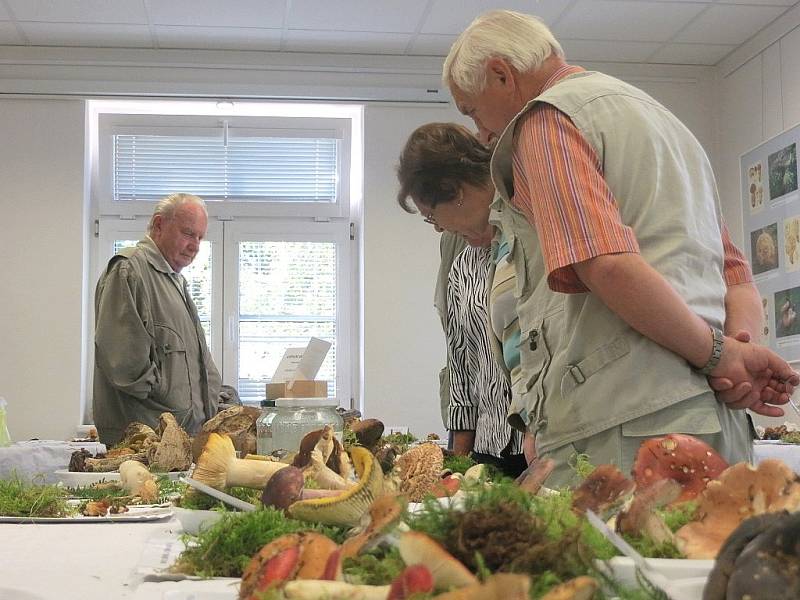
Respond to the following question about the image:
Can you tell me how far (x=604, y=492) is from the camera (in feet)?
2.27

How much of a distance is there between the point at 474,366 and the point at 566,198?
3.64 ft

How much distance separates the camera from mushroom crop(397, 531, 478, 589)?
0.46 meters

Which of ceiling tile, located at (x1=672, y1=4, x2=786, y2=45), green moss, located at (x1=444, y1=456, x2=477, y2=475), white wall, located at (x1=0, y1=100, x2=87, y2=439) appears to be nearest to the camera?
green moss, located at (x1=444, y1=456, x2=477, y2=475)

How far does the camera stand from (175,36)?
5184 mm

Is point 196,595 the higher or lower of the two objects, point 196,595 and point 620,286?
the lower

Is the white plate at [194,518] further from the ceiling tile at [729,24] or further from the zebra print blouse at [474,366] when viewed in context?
the ceiling tile at [729,24]

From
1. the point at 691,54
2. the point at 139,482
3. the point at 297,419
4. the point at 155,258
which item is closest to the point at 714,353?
the point at 297,419

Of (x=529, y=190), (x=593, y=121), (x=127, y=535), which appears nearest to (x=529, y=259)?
(x=529, y=190)

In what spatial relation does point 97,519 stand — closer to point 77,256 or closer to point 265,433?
point 265,433

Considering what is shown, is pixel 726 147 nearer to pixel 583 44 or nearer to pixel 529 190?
pixel 583 44

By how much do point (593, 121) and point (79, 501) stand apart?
1018mm

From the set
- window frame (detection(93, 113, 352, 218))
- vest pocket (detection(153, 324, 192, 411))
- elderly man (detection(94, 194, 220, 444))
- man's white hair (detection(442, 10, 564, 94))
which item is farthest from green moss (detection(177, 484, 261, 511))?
window frame (detection(93, 113, 352, 218))

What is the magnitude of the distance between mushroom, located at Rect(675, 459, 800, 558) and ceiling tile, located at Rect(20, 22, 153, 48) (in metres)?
4.89

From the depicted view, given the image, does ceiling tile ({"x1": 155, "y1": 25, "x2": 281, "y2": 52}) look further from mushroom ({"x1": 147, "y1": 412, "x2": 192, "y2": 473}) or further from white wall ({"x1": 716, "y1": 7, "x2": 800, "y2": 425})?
mushroom ({"x1": 147, "y1": 412, "x2": 192, "y2": 473})
